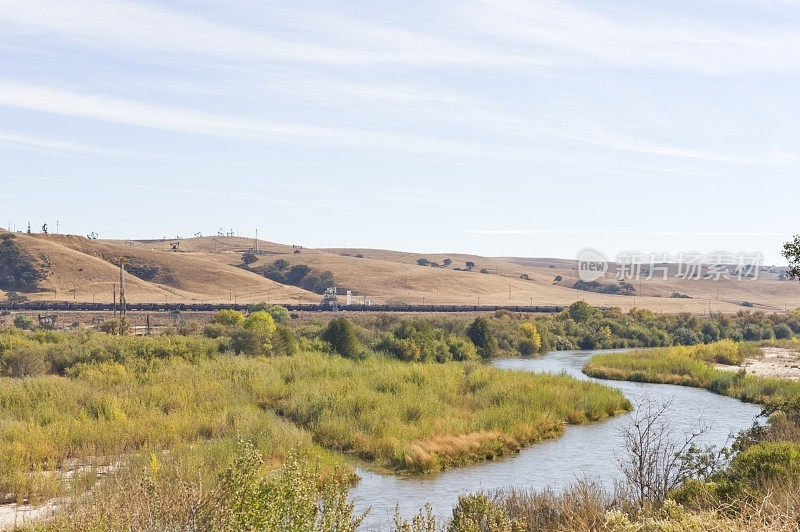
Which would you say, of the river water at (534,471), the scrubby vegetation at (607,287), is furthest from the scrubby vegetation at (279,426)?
the scrubby vegetation at (607,287)

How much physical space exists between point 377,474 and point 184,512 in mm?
11193

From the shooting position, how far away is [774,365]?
162 feet

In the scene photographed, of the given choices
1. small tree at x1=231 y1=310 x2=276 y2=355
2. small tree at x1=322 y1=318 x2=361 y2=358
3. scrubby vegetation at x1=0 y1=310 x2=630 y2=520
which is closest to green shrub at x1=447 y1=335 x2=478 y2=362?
small tree at x1=322 y1=318 x2=361 y2=358

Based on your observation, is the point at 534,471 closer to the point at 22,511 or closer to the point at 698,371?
the point at 22,511

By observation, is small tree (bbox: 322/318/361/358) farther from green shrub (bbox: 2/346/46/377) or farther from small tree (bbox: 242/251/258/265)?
small tree (bbox: 242/251/258/265)

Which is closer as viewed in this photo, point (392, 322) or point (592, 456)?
point (592, 456)

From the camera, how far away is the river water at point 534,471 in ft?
59.9

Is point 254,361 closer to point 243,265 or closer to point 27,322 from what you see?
point 27,322

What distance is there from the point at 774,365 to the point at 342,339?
26.5m

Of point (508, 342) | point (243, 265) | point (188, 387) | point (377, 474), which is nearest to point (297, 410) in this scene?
point (188, 387)

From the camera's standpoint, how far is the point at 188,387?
27609mm

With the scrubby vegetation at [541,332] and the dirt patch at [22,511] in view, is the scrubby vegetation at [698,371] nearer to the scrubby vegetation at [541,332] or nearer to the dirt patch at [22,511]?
the scrubby vegetation at [541,332]

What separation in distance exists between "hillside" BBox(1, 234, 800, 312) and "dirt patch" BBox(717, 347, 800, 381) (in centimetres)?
6130

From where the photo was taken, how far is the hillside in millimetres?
109625
